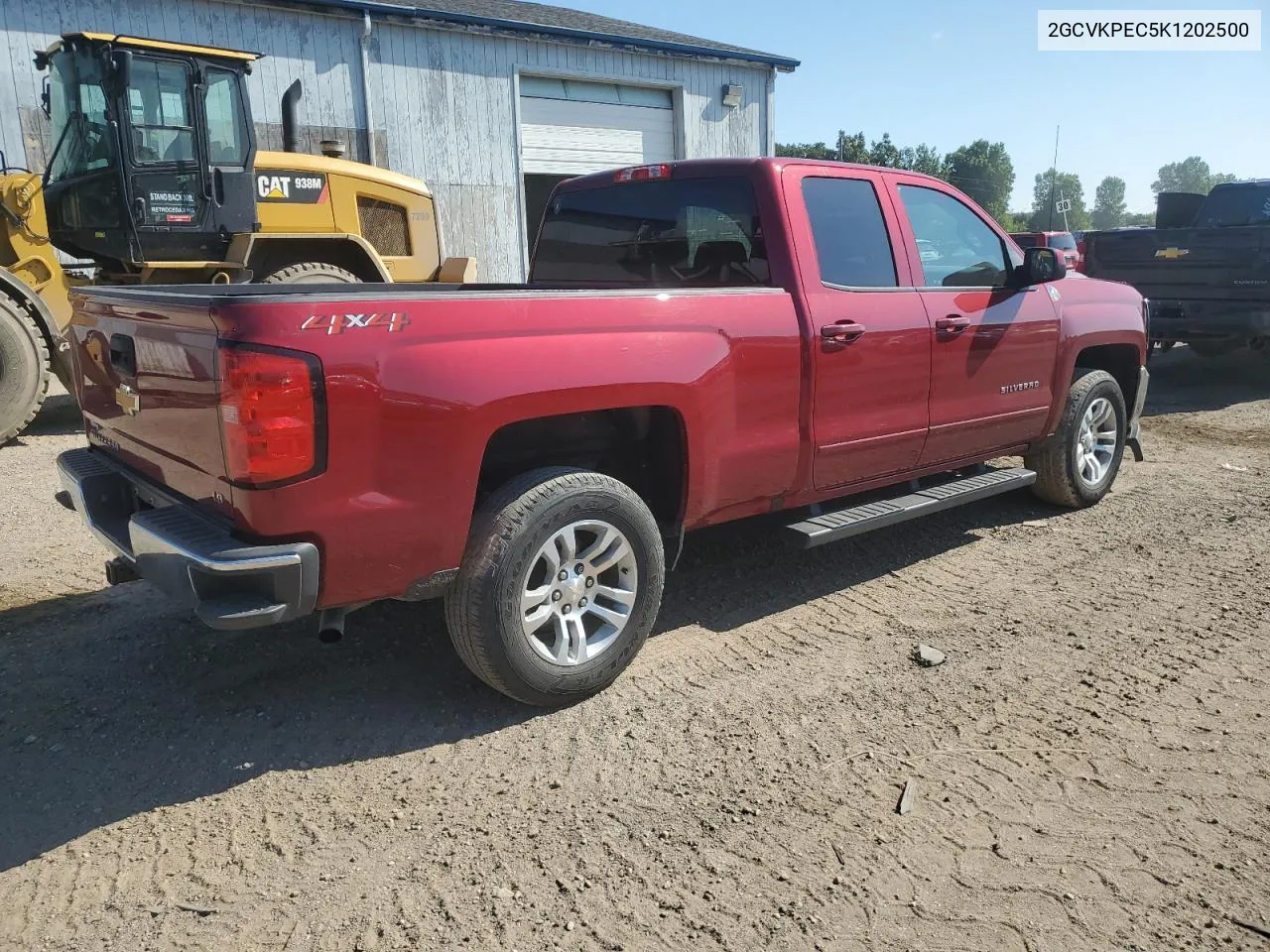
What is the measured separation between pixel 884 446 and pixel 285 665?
283 cm

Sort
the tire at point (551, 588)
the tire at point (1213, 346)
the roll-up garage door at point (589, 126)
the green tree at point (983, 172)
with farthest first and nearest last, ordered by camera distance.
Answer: the green tree at point (983, 172)
the roll-up garage door at point (589, 126)
the tire at point (1213, 346)
the tire at point (551, 588)

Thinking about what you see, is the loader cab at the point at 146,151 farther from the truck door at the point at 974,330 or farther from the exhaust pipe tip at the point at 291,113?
the truck door at the point at 974,330

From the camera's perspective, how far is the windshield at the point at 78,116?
814 cm

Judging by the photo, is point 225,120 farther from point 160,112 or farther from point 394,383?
point 394,383

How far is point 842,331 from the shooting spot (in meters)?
4.23

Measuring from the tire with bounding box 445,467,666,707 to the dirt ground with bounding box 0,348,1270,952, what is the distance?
19 cm

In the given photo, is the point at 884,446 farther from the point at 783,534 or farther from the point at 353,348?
the point at 353,348

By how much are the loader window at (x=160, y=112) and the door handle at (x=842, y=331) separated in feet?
22.3

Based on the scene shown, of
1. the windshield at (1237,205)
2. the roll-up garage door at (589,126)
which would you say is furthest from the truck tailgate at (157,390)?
the windshield at (1237,205)

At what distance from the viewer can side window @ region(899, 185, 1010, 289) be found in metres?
4.90

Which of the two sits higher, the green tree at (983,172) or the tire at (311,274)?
the green tree at (983,172)

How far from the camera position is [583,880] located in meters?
2.62

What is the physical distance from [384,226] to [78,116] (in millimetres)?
2872

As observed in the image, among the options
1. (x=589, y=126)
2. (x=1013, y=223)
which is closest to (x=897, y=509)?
(x=589, y=126)
